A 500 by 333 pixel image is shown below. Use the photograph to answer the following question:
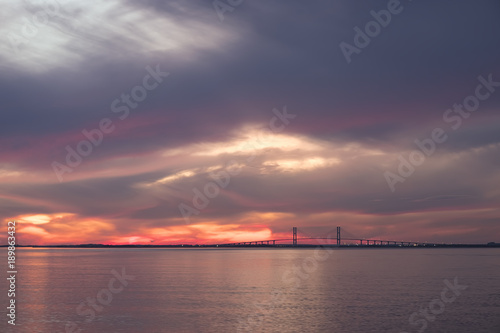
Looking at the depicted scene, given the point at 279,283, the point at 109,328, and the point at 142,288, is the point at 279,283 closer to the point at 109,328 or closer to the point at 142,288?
the point at 142,288

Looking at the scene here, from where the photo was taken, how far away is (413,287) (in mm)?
65125

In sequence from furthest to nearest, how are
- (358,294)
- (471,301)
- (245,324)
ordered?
(358,294) → (471,301) → (245,324)

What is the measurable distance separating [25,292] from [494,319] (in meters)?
47.6

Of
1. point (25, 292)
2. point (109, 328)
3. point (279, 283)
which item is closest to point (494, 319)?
point (109, 328)

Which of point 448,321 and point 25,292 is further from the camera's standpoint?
point 25,292

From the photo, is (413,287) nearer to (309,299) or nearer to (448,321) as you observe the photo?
(309,299)

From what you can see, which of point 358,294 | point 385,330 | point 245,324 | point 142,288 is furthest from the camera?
point 142,288

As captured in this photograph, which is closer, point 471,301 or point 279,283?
point 471,301

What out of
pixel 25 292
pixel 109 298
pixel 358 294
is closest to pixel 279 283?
pixel 358 294

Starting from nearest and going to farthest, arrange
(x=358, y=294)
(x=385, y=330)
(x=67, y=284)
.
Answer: (x=385, y=330)
(x=358, y=294)
(x=67, y=284)

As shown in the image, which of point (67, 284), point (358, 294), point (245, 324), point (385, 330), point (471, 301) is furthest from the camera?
point (67, 284)

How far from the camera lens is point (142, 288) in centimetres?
6359

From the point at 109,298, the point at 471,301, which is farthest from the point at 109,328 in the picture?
the point at 471,301

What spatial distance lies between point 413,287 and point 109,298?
35.6 m
